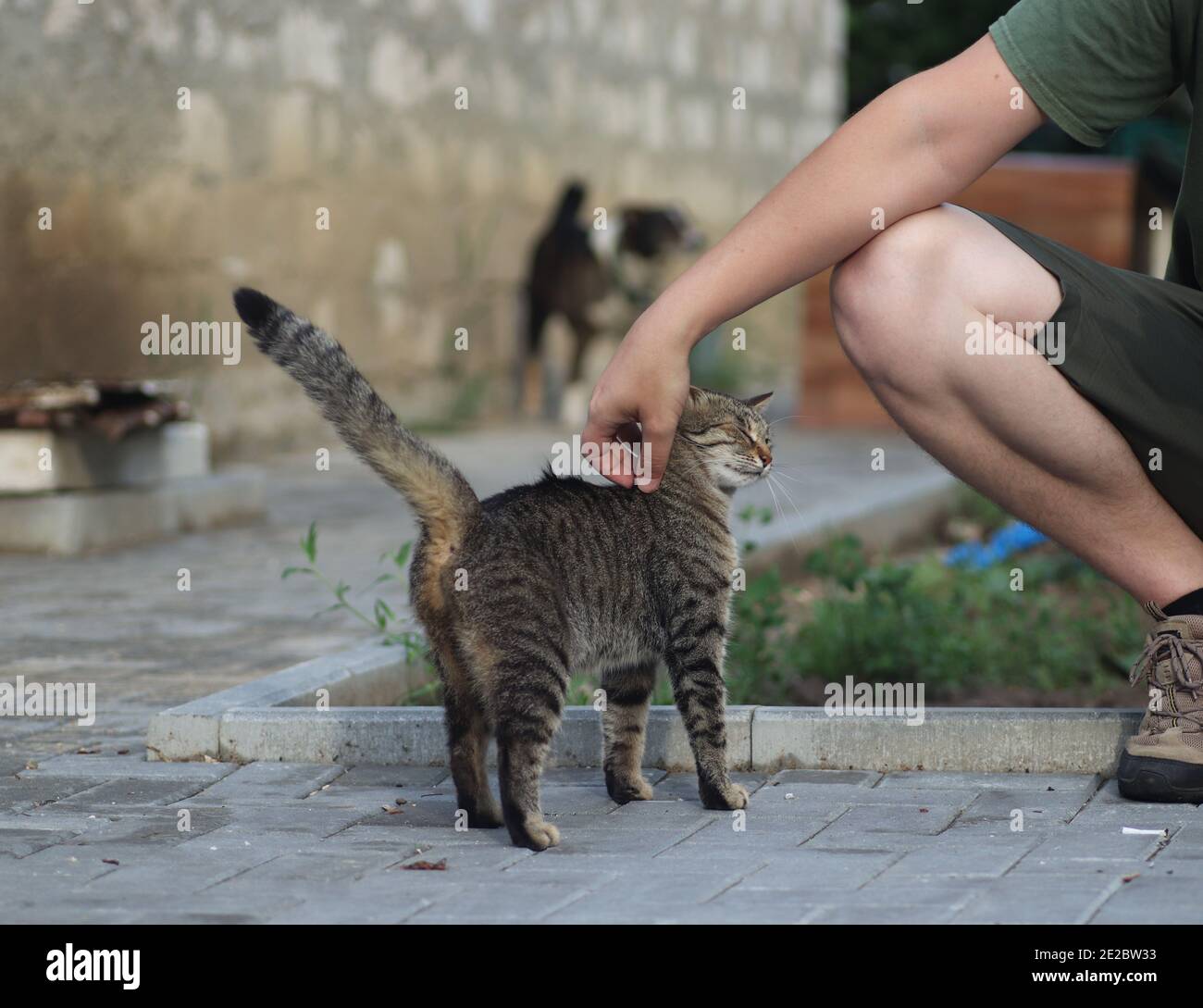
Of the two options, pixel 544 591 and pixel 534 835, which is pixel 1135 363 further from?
pixel 534 835

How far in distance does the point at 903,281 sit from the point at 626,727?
1174 millimetres

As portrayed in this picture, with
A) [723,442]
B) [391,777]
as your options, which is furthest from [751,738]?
[391,777]

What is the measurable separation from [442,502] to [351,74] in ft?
26.1

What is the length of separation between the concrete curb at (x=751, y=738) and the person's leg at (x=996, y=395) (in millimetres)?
412

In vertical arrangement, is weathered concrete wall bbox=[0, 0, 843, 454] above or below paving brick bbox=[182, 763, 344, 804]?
above

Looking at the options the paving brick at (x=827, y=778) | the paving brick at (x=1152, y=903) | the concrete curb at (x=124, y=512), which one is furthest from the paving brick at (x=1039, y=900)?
the concrete curb at (x=124, y=512)

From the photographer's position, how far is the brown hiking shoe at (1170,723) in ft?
12.6

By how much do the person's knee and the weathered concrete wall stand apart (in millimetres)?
5703

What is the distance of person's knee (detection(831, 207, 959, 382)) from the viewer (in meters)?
3.79

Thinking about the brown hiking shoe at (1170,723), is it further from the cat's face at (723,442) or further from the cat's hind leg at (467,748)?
the cat's hind leg at (467,748)

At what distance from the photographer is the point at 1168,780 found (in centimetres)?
384

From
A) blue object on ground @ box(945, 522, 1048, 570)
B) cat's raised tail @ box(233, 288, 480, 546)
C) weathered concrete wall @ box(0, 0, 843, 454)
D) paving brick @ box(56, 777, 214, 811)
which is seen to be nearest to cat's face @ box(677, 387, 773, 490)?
cat's raised tail @ box(233, 288, 480, 546)

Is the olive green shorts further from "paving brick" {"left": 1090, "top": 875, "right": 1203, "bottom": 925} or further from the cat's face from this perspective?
"paving brick" {"left": 1090, "top": 875, "right": 1203, "bottom": 925}
